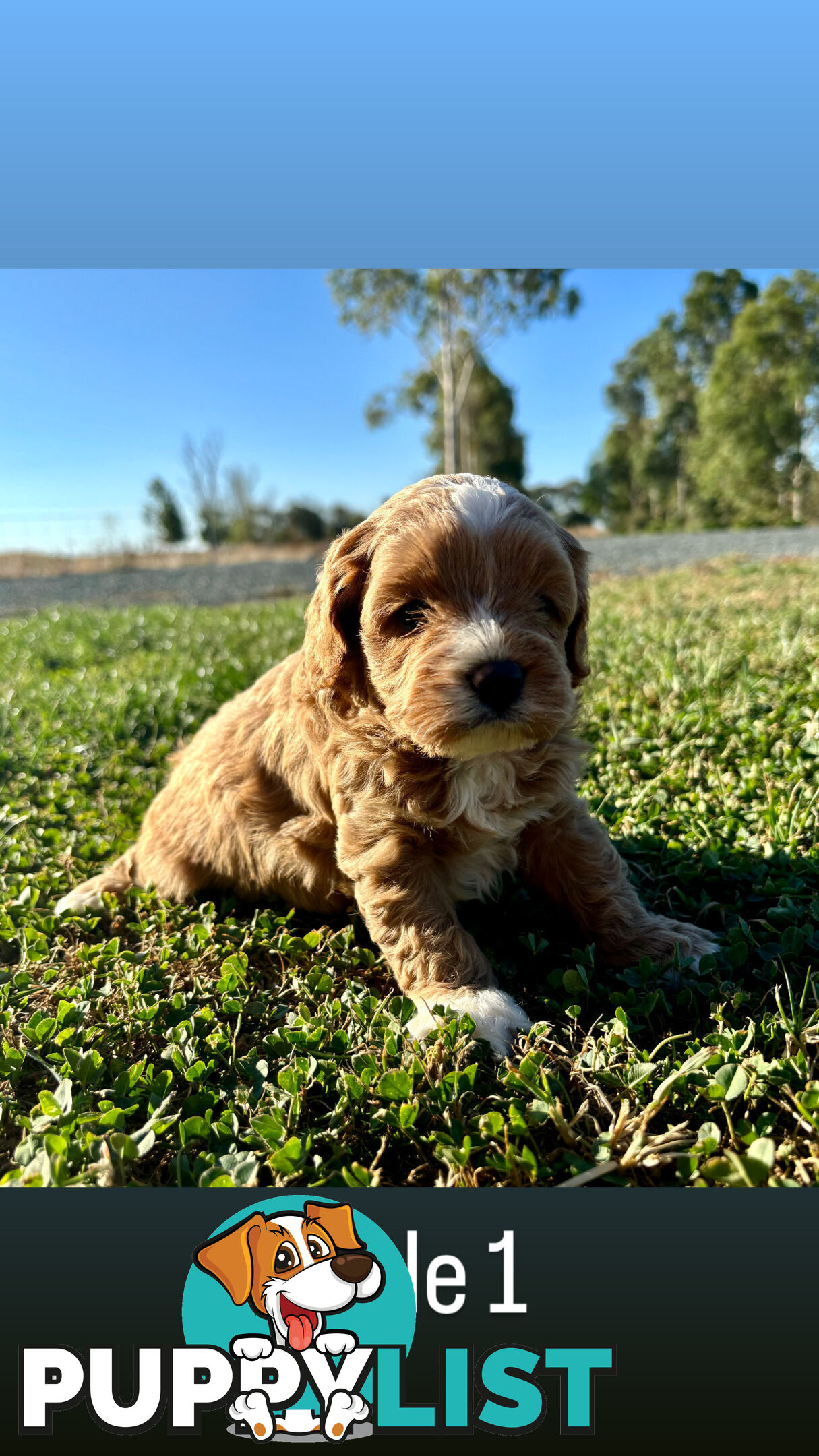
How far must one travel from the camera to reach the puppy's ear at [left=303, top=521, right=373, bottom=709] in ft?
8.45

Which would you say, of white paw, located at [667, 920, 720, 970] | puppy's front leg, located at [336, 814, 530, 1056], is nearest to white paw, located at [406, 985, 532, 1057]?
puppy's front leg, located at [336, 814, 530, 1056]

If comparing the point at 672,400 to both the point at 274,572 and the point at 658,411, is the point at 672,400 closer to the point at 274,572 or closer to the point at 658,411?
the point at 658,411

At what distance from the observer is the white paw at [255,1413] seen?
1426 mm

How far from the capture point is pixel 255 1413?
4.72 feet

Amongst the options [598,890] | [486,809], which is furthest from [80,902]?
[598,890]

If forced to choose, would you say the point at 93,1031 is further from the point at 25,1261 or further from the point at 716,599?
the point at 716,599

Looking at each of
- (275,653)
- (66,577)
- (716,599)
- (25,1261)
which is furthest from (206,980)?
(66,577)

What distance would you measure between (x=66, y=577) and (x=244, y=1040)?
9746 mm

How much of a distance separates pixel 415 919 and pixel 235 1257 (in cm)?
114

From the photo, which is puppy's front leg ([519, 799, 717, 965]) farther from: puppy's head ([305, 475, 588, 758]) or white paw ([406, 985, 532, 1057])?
puppy's head ([305, 475, 588, 758])

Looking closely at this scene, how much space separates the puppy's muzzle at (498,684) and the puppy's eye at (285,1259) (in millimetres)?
1285

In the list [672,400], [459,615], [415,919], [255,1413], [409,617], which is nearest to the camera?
[255,1413]

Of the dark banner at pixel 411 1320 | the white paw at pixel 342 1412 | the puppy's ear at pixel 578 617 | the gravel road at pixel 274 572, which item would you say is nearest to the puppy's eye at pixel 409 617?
the puppy's ear at pixel 578 617

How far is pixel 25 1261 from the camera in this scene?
152 centimetres
